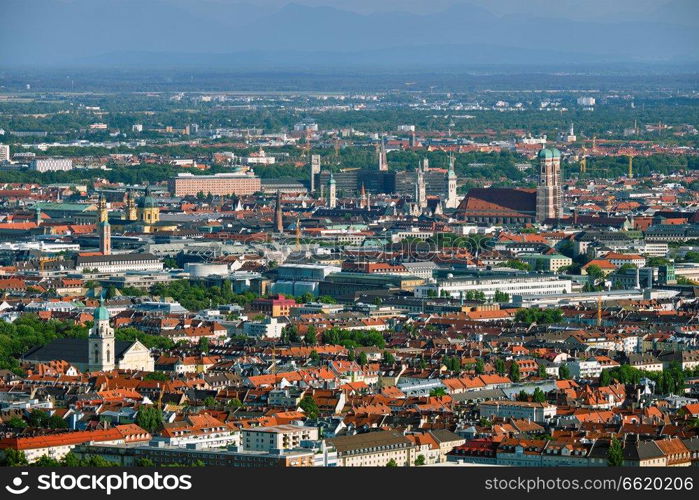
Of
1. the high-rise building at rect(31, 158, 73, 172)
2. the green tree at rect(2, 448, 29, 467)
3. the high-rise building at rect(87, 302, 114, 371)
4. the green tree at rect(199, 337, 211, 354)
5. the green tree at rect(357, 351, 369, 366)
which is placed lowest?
the high-rise building at rect(31, 158, 73, 172)

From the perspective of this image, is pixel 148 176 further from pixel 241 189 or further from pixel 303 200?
pixel 303 200

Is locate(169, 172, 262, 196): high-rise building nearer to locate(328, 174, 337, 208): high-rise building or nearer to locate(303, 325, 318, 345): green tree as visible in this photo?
locate(328, 174, 337, 208): high-rise building

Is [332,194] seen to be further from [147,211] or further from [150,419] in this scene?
[150,419]

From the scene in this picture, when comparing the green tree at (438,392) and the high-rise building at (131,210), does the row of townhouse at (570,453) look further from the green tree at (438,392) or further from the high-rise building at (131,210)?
the high-rise building at (131,210)

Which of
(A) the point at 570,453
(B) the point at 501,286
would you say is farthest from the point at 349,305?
(A) the point at 570,453

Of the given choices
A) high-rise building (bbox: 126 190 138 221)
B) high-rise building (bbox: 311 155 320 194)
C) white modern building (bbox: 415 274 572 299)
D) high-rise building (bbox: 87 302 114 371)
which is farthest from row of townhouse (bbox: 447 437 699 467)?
high-rise building (bbox: 311 155 320 194)

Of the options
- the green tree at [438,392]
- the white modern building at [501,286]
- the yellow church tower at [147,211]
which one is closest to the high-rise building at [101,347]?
the green tree at [438,392]
